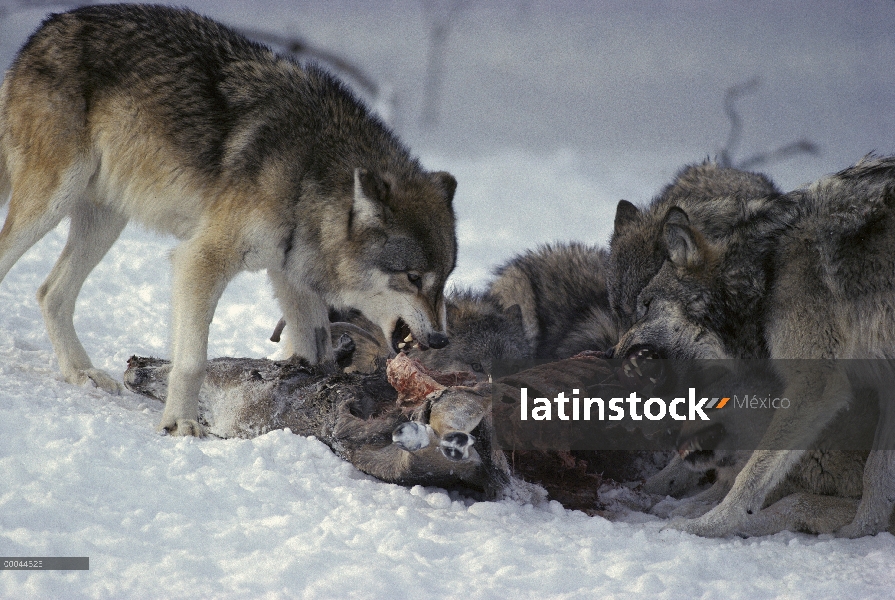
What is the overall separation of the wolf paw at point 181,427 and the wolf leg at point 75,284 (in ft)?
3.32

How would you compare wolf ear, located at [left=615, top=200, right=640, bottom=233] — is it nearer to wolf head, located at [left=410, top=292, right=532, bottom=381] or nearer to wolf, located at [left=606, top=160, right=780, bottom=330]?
wolf, located at [left=606, top=160, right=780, bottom=330]

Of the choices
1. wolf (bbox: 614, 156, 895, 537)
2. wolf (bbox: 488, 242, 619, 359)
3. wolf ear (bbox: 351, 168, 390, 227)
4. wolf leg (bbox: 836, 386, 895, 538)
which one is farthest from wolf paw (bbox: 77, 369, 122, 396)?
wolf leg (bbox: 836, 386, 895, 538)

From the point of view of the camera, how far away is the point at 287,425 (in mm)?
4098

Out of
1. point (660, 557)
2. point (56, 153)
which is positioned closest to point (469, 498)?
point (660, 557)

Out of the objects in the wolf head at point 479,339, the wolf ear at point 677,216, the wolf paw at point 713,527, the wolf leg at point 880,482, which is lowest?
the wolf paw at point 713,527

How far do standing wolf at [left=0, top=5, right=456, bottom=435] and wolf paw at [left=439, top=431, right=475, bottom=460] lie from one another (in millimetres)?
1641

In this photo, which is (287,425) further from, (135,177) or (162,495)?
(135,177)

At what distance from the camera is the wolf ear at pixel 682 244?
4.09m

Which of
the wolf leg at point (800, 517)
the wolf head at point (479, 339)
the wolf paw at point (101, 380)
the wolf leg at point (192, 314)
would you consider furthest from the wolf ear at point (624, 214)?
the wolf paw at point (101, 380)

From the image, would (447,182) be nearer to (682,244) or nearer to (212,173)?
(212,173)

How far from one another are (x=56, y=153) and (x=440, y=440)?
3.20 m

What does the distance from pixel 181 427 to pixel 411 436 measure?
1.63 meters

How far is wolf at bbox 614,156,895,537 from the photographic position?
3637 mm

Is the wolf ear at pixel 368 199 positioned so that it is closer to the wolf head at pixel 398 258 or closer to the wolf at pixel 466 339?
the wolf head at pixel 398 258
